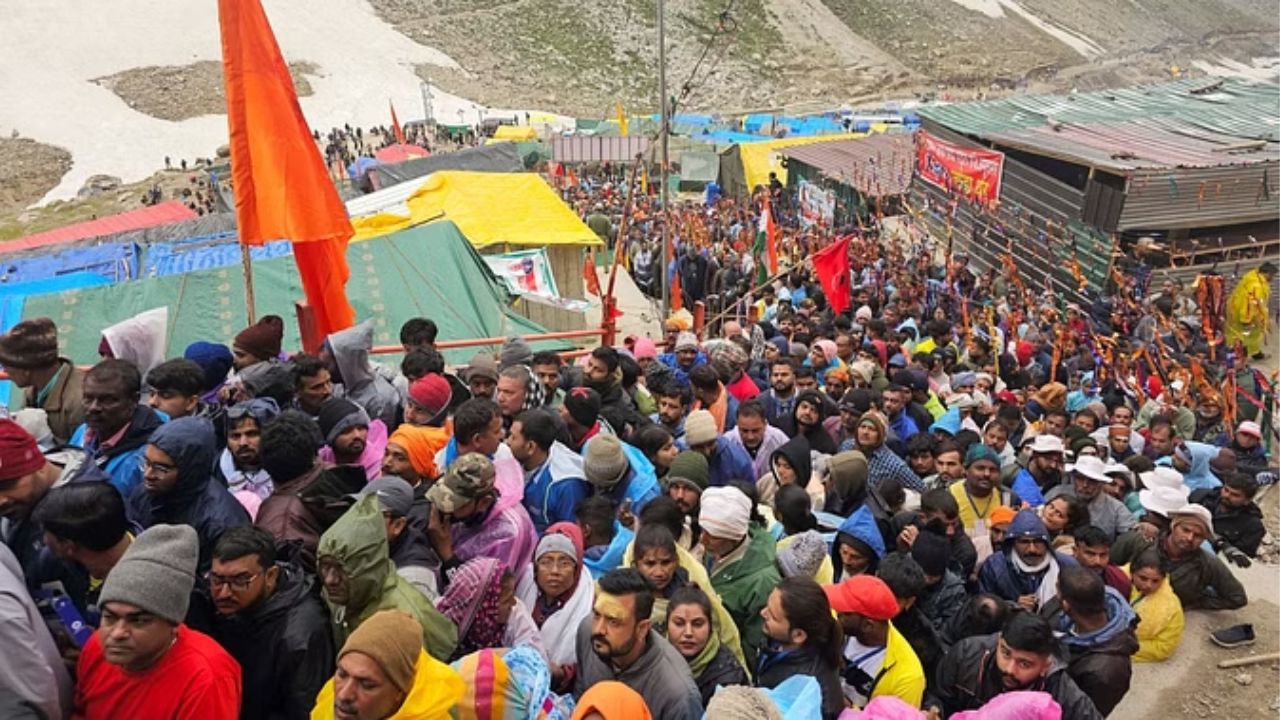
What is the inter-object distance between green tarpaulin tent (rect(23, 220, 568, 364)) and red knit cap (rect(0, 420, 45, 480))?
589 centimetres

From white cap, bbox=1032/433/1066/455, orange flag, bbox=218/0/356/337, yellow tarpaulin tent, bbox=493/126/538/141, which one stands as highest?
orange flag, bbox=218/0/356/337

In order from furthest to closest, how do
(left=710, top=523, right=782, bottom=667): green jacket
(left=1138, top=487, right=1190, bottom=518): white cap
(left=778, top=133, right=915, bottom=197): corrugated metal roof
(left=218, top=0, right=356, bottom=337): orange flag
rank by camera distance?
(left=778, top=133, right=915, bottom=197): corrugated metal roof
(left=218, top=0, right=356, bottom=337): orange flag
(left=1138, top=487, right=1190, bottom=518): white cap
(left=710, top=523, right=782, bottom=667): green jacket

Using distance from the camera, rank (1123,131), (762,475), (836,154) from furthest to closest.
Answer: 1. (836,154)
2. (1123,131)
3. (762,475)

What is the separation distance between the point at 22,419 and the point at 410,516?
198 cm

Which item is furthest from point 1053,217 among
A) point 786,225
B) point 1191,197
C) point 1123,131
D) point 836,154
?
point 836,154

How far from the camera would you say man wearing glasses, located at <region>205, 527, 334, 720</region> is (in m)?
2.40

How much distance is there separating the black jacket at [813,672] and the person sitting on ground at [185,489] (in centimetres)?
191

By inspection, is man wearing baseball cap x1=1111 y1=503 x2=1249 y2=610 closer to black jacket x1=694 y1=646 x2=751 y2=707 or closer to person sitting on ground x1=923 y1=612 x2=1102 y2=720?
person sitting on ground x1=923 y1=612 x2=1102 y2=720

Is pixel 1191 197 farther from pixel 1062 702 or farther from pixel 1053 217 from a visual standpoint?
pixel 1062 702

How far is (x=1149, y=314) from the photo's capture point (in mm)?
11258

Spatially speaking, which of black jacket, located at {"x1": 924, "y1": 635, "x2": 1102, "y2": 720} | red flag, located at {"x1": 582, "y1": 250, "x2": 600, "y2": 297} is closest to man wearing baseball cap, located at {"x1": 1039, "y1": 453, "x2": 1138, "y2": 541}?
black jacket, located at {"x1": 924, "y1": 635, "x2": 1102, "y2": 720}

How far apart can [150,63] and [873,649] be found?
59.3 m

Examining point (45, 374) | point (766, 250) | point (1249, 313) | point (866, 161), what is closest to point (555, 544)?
point (45, 374)

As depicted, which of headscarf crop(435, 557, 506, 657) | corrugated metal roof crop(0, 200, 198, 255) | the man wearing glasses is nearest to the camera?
the man wearing glasses
